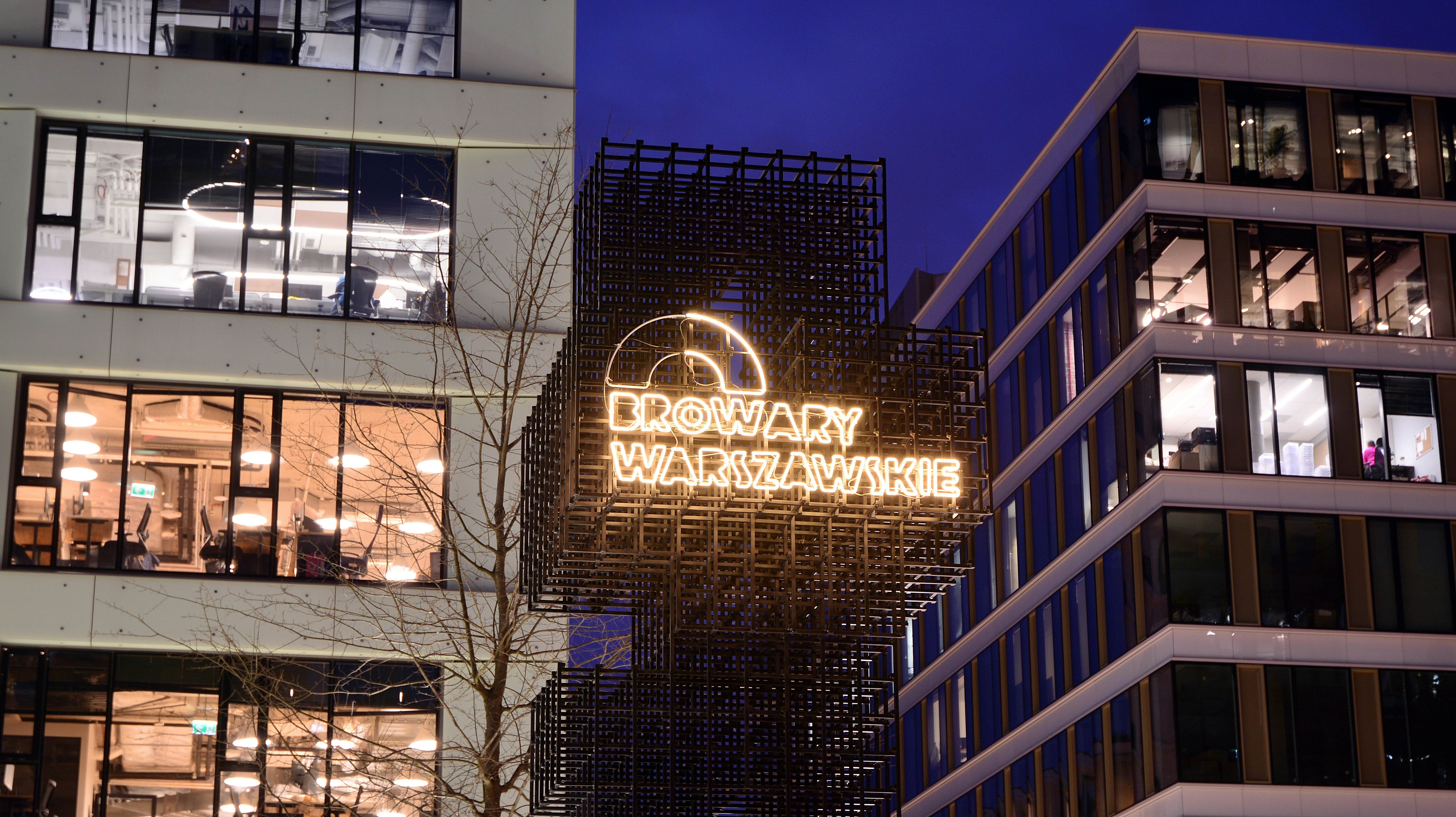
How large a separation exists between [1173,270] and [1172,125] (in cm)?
417

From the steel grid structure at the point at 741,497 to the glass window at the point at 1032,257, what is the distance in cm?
3162

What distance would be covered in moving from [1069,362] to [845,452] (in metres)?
32.4

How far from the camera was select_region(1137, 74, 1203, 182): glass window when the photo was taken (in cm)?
5338

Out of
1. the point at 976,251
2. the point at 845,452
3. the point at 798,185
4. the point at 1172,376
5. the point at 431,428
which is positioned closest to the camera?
the point at 845,452

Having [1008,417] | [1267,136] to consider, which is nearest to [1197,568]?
[1267,136]

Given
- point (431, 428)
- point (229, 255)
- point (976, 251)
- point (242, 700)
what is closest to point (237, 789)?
point (242, 700)

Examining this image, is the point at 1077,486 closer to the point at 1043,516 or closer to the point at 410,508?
the point at 1043,516

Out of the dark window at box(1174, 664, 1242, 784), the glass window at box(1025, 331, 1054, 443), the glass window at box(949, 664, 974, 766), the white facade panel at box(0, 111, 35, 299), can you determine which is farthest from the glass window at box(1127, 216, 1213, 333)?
the white facade panel at box(0, 111, 35, 299)

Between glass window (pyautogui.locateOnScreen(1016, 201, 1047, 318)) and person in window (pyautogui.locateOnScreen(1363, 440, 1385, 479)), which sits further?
glass window (pyautogui.locateOnScreen(1016, 201, 1047, 318))

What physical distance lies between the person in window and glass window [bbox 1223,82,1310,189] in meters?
7.52

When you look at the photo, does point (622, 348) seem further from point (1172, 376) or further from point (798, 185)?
point (1172, 376)

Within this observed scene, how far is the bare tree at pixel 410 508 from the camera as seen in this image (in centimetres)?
3098

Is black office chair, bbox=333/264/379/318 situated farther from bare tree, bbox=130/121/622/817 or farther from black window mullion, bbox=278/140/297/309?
black window mullion, bbox=278/140/297/309

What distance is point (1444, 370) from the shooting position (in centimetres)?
5322
